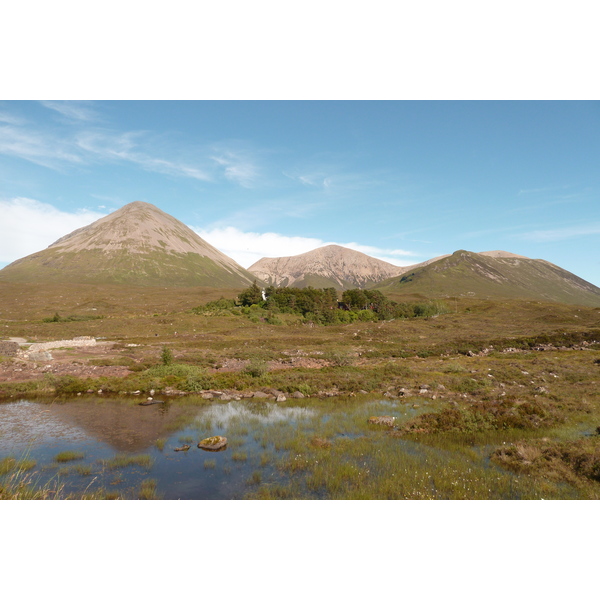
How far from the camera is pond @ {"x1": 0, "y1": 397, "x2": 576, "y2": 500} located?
10156 millimetres

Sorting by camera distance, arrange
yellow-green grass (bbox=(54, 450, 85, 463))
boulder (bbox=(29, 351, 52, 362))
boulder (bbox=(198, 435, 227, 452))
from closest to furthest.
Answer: yellow-green grass (bbox=(54, 450, 85, 463))
boulder (bbox=(198, 435, 227, 452))
boulder (bbox=(29, 351, 52, 362))

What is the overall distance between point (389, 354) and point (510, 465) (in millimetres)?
30773

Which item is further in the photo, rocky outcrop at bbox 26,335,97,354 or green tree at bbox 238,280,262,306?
green tree at bbox 238,280,262,306

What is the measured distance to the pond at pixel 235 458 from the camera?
10.2 metres

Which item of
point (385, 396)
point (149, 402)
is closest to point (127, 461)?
point (149, 402)

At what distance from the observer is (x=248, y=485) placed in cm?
1049

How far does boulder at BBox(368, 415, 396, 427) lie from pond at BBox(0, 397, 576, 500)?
45cm

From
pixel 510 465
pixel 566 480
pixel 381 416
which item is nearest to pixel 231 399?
pixel 381 416

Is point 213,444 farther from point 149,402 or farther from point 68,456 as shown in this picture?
point 149,402

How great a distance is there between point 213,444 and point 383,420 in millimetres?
8789

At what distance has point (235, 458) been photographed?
12633mm

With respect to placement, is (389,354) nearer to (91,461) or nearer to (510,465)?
(510,465)

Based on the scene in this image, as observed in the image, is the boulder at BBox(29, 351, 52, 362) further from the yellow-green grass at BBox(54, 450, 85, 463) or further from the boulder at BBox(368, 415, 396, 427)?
the boulder at BBox(368, 415, 396, 427)

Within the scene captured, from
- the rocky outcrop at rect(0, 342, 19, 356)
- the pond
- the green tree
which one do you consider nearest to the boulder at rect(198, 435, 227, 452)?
the pond
